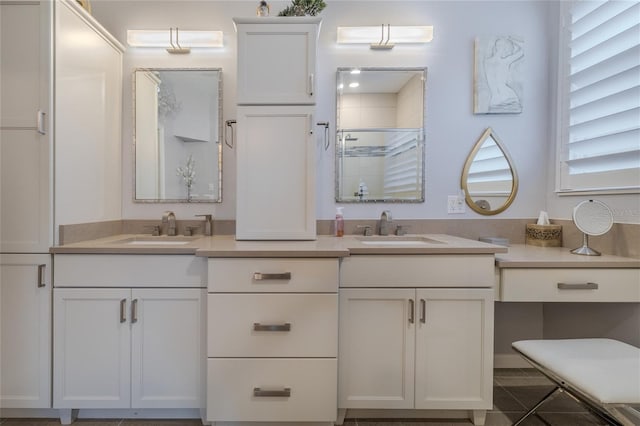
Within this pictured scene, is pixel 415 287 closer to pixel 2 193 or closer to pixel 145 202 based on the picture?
pixel 145 202

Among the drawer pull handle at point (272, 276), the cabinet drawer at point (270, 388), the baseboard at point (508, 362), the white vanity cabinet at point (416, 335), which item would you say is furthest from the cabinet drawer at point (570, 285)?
the drawer pull handle at point (272, 276)

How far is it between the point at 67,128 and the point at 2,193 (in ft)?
1.39

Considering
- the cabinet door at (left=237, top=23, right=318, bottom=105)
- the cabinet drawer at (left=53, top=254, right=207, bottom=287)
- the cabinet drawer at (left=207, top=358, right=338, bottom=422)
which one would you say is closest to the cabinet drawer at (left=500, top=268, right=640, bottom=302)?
the cabinet drawer at (left=207, top=358, right=338, bottom=422)

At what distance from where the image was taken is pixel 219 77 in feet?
6.78

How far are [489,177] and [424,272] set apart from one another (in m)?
1.01

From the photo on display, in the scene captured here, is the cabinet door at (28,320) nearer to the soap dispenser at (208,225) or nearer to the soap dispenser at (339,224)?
the soap dispenser at (208,225)

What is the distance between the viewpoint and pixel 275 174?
5.77ft

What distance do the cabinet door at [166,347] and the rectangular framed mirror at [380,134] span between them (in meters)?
1.12

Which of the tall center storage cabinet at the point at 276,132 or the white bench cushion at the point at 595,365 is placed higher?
the tall center storage cabinet at the point at 276,132

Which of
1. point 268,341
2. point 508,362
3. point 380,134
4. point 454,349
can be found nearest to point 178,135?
point 380,134

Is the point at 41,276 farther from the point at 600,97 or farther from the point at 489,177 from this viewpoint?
the point at 600,97

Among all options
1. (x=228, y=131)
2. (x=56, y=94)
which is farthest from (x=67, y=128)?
(x=228, y=131)

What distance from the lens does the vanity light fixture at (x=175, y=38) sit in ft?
6.62

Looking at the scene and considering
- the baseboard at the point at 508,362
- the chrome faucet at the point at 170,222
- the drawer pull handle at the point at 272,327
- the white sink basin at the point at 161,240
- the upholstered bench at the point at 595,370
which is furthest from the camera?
the baseboard at the point at 508,362
